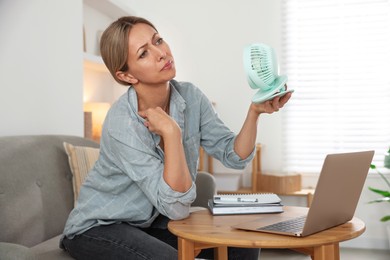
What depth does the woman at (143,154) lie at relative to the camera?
146cm

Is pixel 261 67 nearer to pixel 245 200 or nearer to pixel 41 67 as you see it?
pixel 245 200

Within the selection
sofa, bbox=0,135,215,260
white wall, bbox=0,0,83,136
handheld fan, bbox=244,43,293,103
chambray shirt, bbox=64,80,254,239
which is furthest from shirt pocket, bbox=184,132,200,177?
white wall, bbox=0,0,83,136

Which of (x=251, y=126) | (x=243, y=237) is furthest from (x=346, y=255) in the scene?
(x=243, y=237)

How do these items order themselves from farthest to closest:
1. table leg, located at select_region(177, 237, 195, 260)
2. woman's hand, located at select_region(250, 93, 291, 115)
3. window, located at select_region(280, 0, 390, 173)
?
window, located at select_region(280, 0, 390, 173) → woman's hand, located at select_region(250, 93, 291, 115) → table leg, located at select_region(177, 237, 195, 260)

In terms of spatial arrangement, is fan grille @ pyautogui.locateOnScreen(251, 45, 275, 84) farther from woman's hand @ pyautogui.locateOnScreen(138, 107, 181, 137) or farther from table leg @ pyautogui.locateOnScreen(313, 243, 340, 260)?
table leg @ pyautogui.locateOnScreen(313, 243, 340, 260)

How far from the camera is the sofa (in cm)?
186

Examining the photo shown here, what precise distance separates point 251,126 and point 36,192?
951mm

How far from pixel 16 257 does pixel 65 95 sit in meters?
1.59

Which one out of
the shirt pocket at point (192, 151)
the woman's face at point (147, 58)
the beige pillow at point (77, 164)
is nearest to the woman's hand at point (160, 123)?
the woman's face at point (147, 58)

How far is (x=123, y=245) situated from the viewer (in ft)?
4.92

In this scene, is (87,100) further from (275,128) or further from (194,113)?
(194,113)

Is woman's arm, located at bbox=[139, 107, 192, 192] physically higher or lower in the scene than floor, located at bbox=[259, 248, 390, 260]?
higher

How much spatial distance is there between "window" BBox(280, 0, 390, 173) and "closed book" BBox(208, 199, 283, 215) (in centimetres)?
256

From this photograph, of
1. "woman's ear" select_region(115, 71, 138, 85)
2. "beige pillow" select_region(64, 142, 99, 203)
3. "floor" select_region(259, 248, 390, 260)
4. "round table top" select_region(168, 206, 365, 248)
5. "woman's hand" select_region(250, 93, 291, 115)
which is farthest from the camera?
"floor" select_region(259, 248, 390, 260)
